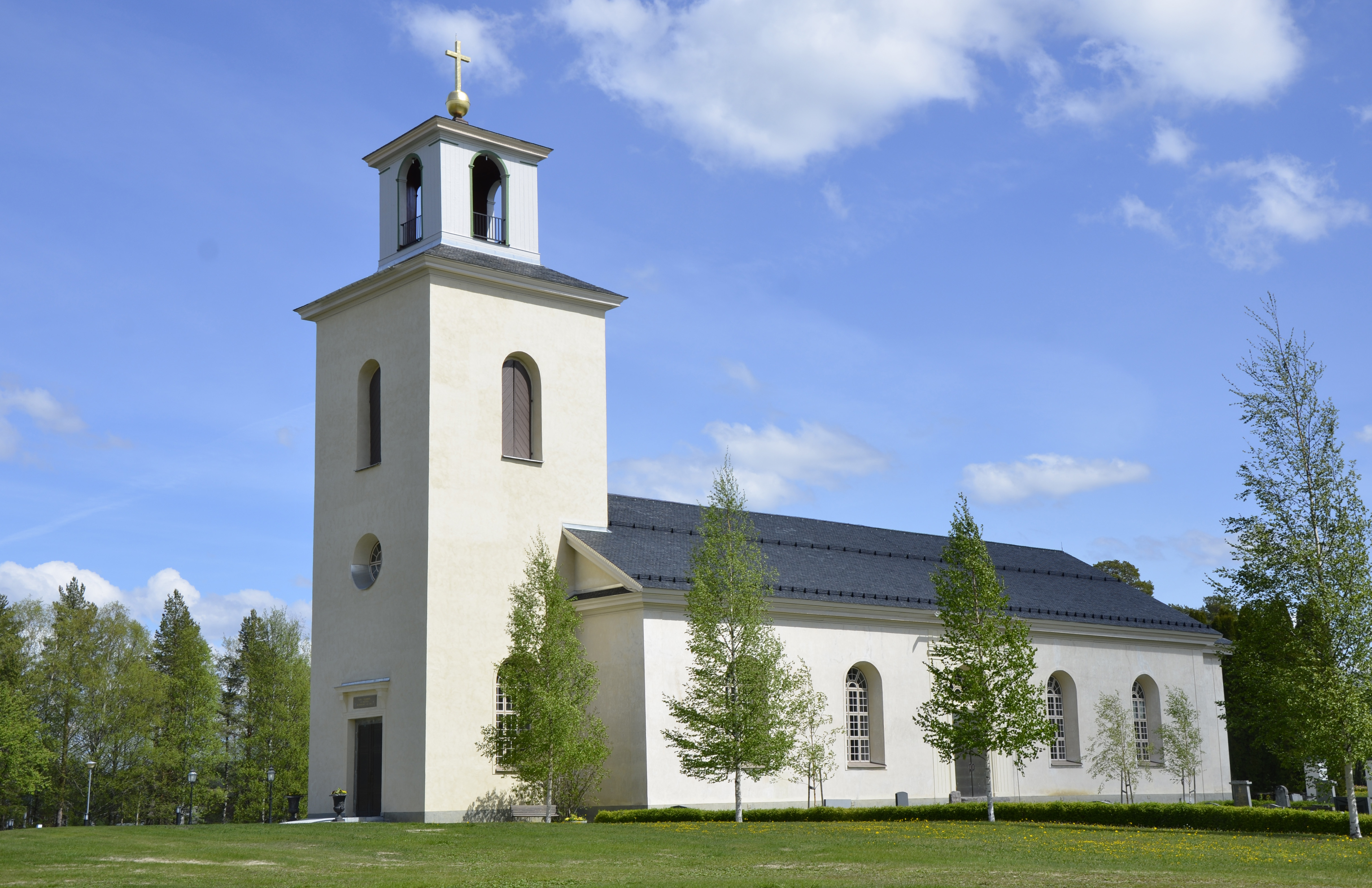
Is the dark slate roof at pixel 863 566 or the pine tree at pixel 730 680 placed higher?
the dark slate roof at pixel 863 566

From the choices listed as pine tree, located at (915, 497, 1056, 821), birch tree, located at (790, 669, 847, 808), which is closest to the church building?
birch tree, located at (790, 669, 847, 808)

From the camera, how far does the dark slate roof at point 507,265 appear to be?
36594mm

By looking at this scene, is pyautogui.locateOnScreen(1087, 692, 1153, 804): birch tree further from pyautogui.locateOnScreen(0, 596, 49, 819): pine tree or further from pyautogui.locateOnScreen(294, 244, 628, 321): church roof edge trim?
pyautogui.locateOnScreen(0, 596, 49, 819): pine tree

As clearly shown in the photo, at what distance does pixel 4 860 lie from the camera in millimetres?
19953

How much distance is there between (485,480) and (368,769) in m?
8.53

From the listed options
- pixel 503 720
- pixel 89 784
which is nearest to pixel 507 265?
pixel 503 720

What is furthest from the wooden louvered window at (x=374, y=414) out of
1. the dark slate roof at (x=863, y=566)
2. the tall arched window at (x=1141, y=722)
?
the tall arched window at (x=1141, y=722)

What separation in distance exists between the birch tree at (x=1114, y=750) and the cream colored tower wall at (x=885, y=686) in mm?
369

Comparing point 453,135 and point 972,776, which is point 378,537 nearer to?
point 453,135

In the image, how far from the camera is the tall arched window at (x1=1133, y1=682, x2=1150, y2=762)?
48.1 meters

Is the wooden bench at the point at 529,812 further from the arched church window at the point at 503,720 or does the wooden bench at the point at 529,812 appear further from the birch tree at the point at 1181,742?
the birch tree at the point at 1181,742

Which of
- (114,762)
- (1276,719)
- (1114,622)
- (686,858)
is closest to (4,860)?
(686,858)

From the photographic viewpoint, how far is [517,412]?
123 ft

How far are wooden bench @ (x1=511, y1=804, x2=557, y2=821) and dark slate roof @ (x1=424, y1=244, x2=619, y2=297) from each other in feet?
48.4
